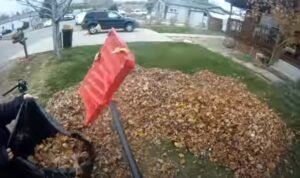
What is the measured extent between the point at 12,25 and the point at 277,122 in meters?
46.4

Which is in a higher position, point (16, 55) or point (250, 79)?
point (250, 79)

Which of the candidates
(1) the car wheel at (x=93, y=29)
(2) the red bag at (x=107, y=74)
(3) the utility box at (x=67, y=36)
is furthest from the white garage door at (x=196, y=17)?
(2) the red bag at (x=107, y=74)

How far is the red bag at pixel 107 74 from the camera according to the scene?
3.53 metres

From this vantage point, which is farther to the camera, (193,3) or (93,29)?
(193,3)

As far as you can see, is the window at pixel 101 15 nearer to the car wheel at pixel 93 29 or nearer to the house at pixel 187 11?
the car wheel at pixel 93 29

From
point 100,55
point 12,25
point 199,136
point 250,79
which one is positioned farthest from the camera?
point 12,25

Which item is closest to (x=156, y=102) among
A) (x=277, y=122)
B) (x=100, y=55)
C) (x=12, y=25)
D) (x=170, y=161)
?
(x=170, y=161)

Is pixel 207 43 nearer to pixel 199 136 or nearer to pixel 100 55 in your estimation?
pixel 199 136

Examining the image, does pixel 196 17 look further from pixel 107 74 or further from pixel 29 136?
pixel 107 74

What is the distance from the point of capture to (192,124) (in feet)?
28.5

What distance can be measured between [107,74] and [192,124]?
5134 mm

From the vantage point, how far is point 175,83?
11.4 metres

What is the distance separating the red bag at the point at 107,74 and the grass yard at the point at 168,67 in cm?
392

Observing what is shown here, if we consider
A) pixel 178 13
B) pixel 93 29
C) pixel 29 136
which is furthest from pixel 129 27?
pixel 29 136
